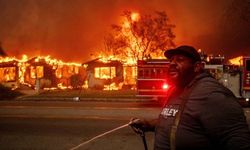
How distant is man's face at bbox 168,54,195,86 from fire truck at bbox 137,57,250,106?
14342mm

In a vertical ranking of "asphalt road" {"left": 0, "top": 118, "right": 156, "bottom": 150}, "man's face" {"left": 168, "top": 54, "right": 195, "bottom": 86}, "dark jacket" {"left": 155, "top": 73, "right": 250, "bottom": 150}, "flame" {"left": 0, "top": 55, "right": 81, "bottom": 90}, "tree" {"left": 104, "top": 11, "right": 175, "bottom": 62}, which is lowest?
"asphalt road" {"left": 0, "top": 118, "right": 156, "bottom": 150}

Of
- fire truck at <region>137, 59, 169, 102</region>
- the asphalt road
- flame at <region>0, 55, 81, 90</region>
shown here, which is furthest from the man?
flame at <region>0, 55, 81, 90</region>

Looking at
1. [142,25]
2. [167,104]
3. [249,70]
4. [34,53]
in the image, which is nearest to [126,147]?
[167,104]

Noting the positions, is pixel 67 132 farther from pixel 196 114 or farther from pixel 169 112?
pixel 196 114

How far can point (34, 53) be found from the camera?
5841 cm

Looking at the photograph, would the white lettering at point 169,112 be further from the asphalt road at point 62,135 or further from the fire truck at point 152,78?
Answer: the fire truck at point 152,78

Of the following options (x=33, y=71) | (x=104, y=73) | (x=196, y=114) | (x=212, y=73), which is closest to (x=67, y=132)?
(x=196, y=114)

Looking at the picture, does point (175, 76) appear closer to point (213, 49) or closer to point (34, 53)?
point (213, 49)

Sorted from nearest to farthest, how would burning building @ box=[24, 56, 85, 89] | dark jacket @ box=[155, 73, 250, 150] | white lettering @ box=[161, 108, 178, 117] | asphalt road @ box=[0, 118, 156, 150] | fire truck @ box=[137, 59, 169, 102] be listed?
1. dark jacket @ box=[155, 73, 250, 150]
2. white lettering @ box=[161, 108, 178, 117]
3. asphalt road @ box=[0, 118, 156, 150]
4. fire truck @ box=[137, 59, 169, 102]
5. burning building @ box=[24, 56, 85, 89]

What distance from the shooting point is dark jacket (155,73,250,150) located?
8.53ft

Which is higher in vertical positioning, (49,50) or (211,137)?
(49,50)

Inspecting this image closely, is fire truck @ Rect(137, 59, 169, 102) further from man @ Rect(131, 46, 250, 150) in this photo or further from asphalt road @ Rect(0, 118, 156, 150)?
man @ Rect(131, 46, 250, 150)

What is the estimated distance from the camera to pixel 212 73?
58.2 ft

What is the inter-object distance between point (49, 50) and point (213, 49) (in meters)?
21.8
